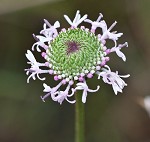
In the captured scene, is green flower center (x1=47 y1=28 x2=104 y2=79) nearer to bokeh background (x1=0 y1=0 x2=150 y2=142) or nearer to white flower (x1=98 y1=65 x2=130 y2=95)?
white flower (x1=98 y1=65 x2=130 y2=95)

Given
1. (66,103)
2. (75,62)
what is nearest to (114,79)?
(75,62)

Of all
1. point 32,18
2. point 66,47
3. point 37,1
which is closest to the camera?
point 66,47

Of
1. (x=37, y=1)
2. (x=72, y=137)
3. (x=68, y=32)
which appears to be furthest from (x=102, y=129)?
(x=68, y=32)

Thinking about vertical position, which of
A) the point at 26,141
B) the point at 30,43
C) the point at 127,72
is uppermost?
the point at 30,43

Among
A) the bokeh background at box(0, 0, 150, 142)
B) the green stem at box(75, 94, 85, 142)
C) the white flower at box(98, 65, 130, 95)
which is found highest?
the bokeh background at box(0, 0, 150, 142)

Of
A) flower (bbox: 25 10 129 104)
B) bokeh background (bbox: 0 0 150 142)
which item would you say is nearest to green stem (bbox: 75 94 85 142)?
flower (bbox: 25 10 129 104)
